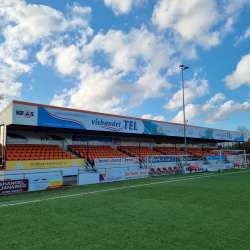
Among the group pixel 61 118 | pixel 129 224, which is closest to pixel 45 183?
pixel 61 118

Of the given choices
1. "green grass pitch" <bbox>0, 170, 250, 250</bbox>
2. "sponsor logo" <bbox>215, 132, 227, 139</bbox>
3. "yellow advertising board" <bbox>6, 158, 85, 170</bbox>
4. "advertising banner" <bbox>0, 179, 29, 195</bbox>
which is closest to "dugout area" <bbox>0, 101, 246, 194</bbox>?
"yellow advertising board" <bbox>6, 158, 85, 170</bbox>

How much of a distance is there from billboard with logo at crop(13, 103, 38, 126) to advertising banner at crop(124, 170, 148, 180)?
8.57 metres

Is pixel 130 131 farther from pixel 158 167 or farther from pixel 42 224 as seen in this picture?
pixel 42 224

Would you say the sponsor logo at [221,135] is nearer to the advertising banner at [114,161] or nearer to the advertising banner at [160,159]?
the advertising banner at [160,159]

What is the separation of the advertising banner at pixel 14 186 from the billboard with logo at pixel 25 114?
17.9 feet

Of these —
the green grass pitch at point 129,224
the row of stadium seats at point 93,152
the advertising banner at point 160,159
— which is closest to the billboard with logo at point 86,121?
the row of stadium seats at point 93,152

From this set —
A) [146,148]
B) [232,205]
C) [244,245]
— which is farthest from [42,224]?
[146,148]

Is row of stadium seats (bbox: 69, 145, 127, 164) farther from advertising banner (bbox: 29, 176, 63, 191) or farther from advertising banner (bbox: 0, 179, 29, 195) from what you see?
advertising banner (bbox: 0, 179, 29, 195)

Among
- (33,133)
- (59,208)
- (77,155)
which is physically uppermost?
(33,133)

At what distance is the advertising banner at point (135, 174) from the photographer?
19062 millimetres

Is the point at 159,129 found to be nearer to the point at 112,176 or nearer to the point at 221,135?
the point at 112,176

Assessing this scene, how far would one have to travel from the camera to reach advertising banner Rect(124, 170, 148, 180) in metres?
19.1

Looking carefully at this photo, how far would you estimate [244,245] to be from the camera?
4.54 metres

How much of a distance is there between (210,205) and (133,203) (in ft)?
9.57
